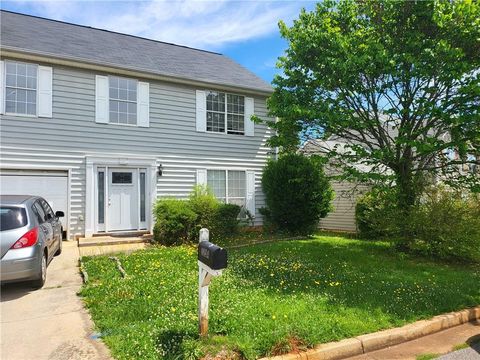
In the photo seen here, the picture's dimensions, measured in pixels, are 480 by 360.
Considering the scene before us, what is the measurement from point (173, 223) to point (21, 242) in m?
5.05

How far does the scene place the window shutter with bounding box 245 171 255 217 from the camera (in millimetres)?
14352

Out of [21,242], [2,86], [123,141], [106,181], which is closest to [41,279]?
[21,242]

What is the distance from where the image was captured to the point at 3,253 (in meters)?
5.83

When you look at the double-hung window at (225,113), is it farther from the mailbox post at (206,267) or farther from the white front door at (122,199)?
the mailbox post at (206,267)

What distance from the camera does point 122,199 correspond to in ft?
40.0

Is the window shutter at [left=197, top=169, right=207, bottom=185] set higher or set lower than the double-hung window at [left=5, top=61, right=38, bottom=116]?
lower

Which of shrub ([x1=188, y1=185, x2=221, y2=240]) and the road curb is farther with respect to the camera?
shrub ([x1=188, y1=185, x2=221, y2=240])

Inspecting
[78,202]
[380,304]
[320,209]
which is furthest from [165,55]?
[380,304]

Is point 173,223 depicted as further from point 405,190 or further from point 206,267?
point 206,267

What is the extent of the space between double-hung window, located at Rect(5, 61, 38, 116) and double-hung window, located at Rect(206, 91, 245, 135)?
568cm

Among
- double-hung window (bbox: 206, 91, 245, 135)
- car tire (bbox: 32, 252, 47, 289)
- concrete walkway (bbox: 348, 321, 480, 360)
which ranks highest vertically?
double-hung window (bbox: 206, 91, 245, 135)

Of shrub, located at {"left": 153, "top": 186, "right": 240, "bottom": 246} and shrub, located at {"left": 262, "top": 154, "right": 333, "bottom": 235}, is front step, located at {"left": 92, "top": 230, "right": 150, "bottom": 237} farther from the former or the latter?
shrub, located at {"left": 262, "top": 154, "right": 333, "bottom": 235}

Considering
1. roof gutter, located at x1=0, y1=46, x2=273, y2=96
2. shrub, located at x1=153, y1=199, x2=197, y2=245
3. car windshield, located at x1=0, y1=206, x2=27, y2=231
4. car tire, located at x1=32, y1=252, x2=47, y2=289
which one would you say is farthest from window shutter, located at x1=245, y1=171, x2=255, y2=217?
car windshield, located at x1=0, y1=206, x2=27, y2=231

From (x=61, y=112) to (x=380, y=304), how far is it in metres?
10.3
